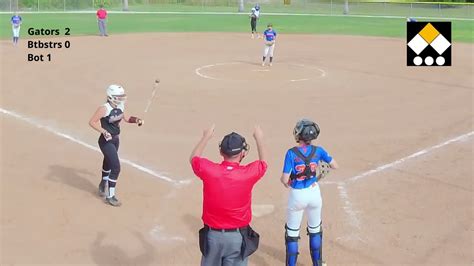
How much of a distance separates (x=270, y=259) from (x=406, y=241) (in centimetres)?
235

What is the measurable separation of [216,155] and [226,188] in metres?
7.46

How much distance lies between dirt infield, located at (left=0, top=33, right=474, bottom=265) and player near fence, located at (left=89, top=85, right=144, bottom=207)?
0.50 metres

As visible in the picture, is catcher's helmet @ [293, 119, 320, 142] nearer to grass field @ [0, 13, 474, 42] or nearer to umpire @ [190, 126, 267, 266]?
umpire @ [190, 126, 267, 266]

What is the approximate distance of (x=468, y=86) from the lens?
21531 millimetres

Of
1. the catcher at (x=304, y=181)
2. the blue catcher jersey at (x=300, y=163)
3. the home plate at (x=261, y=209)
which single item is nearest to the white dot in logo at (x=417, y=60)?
the home plate at (x=261, y=209)

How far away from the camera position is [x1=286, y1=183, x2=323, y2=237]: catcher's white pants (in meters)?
7.62

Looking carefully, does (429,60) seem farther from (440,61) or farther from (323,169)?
(323,169)

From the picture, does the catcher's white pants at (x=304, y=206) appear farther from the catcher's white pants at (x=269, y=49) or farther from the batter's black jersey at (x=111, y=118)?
the catcher's white pants at (x=269, y=49)

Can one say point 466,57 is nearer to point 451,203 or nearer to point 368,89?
point 368,89

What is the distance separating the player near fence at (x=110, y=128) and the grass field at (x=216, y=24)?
96.0 ft

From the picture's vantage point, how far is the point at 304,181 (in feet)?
24.9

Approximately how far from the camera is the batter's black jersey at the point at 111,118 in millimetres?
9977
